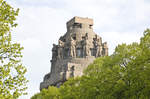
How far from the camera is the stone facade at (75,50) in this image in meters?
79.4

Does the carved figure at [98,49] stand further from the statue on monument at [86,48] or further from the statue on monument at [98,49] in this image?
the statue on monument at [86,48]

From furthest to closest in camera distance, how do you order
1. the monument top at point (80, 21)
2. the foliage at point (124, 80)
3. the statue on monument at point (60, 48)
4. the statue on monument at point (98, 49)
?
1. the monument top at point (80, 21)
2. the statue on monument at point (60, 48)
3. the statue on monument at point (98, 49)
4. the foliage at point (124, 80)

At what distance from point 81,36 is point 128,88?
61.6 metres

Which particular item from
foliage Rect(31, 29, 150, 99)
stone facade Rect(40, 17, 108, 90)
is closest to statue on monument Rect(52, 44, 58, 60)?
stone facade Rect(40, 17, 108, 90)

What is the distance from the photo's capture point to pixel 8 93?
77.4 feet

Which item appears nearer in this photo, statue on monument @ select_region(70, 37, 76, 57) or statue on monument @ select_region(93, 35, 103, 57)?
statue on monument @ select_region(70, 37, 76, 57)

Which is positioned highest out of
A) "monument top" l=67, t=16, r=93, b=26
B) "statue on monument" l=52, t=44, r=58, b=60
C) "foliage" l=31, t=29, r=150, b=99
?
"monument top" l=67, t=16, r=93, b=26

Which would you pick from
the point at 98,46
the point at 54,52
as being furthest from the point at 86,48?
the point at 54,52

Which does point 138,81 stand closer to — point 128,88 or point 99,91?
point 128,88

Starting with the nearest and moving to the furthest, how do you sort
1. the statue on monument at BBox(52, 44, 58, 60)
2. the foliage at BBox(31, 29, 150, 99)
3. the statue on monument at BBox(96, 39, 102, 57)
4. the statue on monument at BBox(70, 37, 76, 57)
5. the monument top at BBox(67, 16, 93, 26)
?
the foliage at BBox(31, 29, 150, 99)
the statue on monument at BBox(70, 37, 76, 57)
the statue on monument at BBox(96, 39, 102, 57)
the monument top at BBox(67, 16, 93, 26)
the statue on monument at BBox(52, 44, 58, 60)

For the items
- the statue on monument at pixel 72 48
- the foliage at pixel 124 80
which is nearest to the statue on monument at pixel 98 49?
the statue on monument at pixel 72 48

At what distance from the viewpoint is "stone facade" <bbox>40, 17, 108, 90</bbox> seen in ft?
261

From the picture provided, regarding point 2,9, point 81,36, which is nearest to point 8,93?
point 2,9

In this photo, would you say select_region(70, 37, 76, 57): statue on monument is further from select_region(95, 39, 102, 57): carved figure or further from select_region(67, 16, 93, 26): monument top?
select_region(67, 16, 93, 26): monument top
